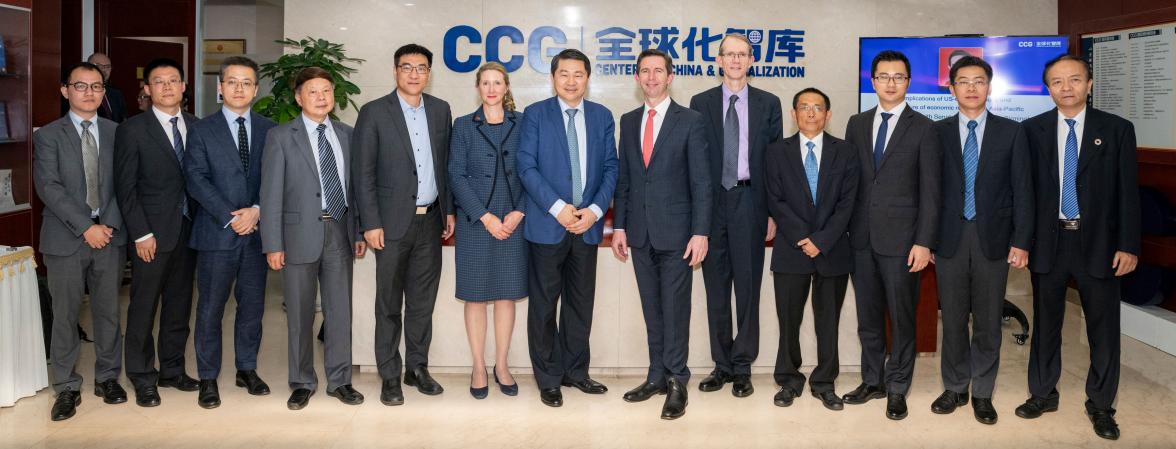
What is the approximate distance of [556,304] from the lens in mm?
4465

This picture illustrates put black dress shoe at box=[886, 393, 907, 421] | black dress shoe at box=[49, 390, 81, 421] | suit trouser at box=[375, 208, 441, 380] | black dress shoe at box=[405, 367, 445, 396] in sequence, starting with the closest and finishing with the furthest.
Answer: black dress shoe at box=[49, 390, 81, 421] → black dress shoe at box=[886, 393, 907, 421] → suit trouser at box=[375, 208, 441, 380] → black dress shoe at box=[405, 367, 445, 396]

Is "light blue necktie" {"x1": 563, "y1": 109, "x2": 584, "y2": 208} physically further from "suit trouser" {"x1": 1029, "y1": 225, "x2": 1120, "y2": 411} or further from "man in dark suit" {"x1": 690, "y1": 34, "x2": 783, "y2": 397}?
"suit trouser" {"x1": 1029, "y1": 225, "x2": 1120, "y2": 411}

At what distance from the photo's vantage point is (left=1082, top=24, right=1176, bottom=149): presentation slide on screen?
6.12 meters

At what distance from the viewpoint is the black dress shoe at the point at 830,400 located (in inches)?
173

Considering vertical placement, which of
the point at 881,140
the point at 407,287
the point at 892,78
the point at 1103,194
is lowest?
the point at 407,287

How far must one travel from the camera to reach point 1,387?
4.29m

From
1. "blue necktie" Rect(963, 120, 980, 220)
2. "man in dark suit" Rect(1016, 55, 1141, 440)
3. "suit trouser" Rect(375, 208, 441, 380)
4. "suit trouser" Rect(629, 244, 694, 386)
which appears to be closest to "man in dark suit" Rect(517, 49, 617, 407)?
"suit trouser" Rect(629, 244, 694, 386)

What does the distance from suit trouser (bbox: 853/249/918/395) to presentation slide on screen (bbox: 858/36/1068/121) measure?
3.12m

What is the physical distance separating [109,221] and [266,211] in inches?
32.1

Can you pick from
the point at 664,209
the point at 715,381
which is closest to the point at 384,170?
the point at 664,209

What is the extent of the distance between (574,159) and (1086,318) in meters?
2.42

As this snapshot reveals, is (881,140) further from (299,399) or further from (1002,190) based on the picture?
(299,399)

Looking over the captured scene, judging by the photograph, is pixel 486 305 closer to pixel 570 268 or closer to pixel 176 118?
pixel 570 268

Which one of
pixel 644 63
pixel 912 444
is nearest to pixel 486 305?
pixel 644 63
